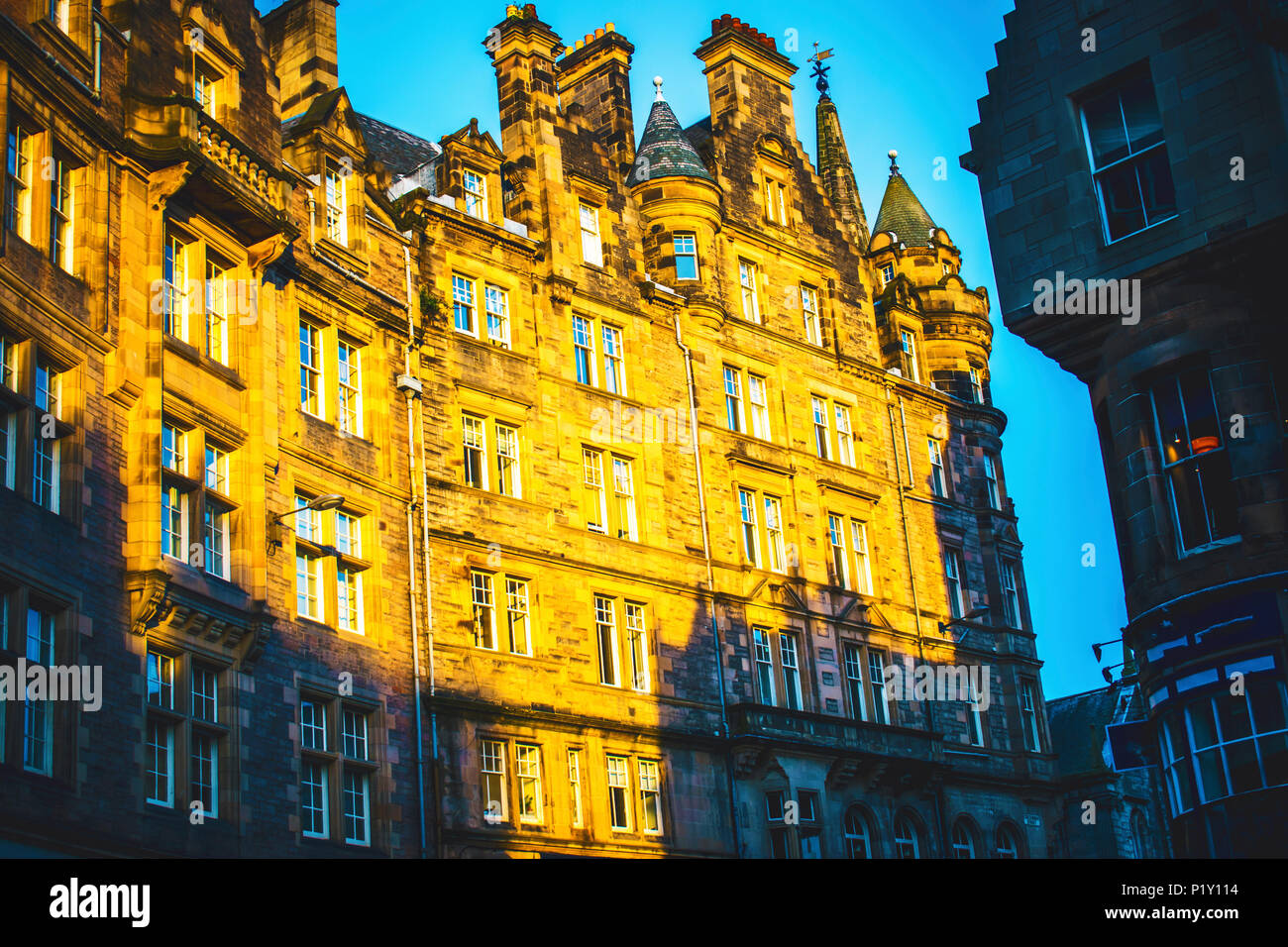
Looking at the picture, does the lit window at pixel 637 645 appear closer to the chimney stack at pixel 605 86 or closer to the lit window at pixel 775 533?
the lit window at pixel 775 533

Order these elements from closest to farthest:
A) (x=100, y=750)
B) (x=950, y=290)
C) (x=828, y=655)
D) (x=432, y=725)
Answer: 1. (x=100, y=750)
2. (x=432, y=725)
3. (x=828, y=655)
4. (x=950, y=290)

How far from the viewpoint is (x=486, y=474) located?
3562 centimetres

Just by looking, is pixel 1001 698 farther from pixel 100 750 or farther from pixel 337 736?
pixel 100 750

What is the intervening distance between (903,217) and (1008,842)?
21.2 m

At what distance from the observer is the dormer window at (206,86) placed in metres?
29.6

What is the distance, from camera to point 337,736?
2939cm

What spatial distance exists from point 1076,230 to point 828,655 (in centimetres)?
1738

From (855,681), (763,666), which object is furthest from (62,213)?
(855,681)

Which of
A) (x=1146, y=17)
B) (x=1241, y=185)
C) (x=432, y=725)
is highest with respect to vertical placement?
(x=1146, y=17)

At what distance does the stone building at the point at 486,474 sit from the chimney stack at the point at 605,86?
123 mm

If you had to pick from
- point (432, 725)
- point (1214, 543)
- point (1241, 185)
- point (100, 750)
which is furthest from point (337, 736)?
point (1241, 185)

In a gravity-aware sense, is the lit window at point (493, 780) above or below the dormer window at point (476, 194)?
below

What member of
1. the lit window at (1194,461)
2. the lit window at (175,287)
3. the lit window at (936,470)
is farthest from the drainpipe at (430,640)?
the lit window at (936,470)

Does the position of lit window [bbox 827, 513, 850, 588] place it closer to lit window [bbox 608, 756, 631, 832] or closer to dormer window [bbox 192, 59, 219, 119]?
lit window [bbox 608, 756, 631, 832]
